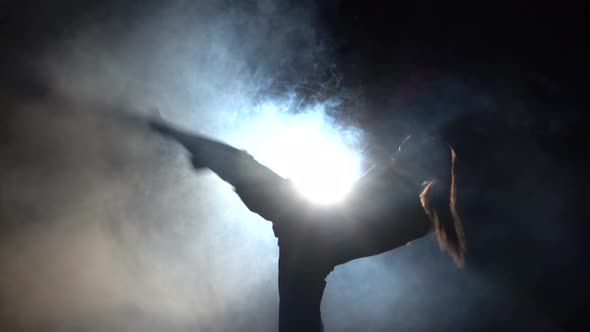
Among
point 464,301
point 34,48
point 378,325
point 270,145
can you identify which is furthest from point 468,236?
point 34,48

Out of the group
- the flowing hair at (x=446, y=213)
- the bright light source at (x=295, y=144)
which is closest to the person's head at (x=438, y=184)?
the flowing hair at (x=446, y=213)

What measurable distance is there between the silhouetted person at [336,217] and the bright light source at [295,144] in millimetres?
1059

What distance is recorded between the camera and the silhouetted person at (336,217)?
58.9 inches

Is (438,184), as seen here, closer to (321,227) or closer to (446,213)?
(446,213)

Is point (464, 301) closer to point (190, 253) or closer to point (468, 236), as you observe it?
point (468, 236)

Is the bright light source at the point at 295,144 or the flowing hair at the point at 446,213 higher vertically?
the bright light source at the point at 295,144

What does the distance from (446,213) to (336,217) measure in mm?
528

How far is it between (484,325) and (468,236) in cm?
139

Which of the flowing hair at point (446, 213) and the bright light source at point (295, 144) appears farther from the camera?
the bright light source at point (295, 144)

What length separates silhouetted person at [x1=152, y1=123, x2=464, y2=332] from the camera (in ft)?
4.91

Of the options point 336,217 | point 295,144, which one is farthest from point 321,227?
point 295,144

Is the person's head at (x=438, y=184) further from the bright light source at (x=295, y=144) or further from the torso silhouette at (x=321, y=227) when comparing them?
the bright light source at (x=295, y=144)

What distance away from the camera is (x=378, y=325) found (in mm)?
4699

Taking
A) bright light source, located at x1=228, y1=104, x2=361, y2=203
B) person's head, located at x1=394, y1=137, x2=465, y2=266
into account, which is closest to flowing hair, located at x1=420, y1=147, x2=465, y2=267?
person's head, located at x1=394, y1=137, x2=465, y2=266
